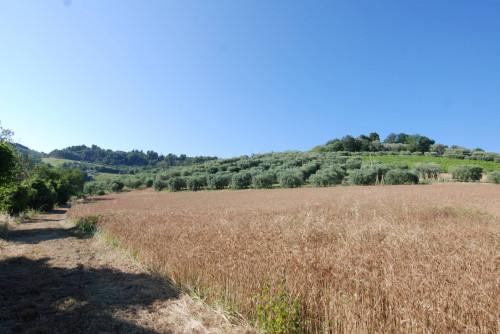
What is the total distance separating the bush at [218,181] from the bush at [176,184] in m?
8.28

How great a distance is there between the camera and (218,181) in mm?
56594

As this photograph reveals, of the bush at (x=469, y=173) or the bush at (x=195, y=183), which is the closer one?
the bush at (x=469, y=173)

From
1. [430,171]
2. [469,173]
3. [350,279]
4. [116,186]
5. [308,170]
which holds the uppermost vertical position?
[308,170]

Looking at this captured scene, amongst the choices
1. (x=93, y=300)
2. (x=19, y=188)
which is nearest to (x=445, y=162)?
(x=93, y=300)

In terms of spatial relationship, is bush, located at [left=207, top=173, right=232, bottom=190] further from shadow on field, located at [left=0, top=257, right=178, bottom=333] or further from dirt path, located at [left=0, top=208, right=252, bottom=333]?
shadow on field, located at [left=0, top=257, right=178, bottom=333]

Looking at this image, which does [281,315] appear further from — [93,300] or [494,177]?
[494,177]

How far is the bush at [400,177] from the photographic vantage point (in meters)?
39.7

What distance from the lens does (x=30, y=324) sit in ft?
12.8

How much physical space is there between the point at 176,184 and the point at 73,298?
56598 mm

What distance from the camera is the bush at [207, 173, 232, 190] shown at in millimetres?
56159

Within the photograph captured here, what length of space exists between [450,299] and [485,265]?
1212 millimetres

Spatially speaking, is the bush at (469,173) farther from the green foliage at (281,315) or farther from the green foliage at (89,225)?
the green foliage at (89,225)

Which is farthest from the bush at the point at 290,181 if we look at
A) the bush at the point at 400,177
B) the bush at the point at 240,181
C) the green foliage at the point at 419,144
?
the green foliage at the point at 419,144

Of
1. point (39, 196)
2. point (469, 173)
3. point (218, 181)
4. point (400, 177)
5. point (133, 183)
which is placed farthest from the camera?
point (133, 183)
